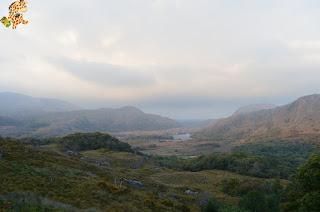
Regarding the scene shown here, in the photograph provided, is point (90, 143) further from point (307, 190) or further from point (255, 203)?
point (307, 190)

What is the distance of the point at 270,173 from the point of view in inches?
5384

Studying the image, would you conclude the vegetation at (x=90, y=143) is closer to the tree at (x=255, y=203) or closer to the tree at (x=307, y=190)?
the tree at (x=255, y=203)

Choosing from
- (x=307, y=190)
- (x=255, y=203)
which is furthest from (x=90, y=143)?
(x=307, y=190)

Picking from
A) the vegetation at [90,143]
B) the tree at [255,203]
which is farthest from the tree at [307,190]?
the vegetation at [90,143]

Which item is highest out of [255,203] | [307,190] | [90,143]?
[90,143]

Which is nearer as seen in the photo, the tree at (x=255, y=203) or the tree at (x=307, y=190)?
the tree at (x=307, y=190)

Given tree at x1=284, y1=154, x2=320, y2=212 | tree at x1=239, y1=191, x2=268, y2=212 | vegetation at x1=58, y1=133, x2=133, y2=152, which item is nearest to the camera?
tree at x1=284, y1=154, x2=320, y2=212

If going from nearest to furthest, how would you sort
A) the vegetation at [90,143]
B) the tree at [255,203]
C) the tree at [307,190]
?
1. the tree at [307,190]
2. the tree at [255,203]
3. the vegetation at [90,143]

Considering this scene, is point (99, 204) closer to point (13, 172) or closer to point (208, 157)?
point (13, 172)

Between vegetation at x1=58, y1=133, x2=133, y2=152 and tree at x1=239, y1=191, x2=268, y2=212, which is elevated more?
vegetation at x1=58, y1=133, x2=133, y2=152

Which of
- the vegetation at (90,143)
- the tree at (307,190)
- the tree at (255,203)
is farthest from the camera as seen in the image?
the vegetation at (90,143)

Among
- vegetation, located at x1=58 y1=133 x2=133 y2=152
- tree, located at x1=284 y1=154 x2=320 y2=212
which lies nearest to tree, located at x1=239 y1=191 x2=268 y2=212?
tree, located at x1=284 y1=154 x2=320 y2=212

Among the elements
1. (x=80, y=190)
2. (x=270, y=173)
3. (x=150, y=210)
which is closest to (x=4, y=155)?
(x=80, y=190)

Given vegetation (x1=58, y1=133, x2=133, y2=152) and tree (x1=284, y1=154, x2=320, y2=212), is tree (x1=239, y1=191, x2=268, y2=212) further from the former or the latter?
vegetation (x1=58, y1=133, x2=133, y2=152)
